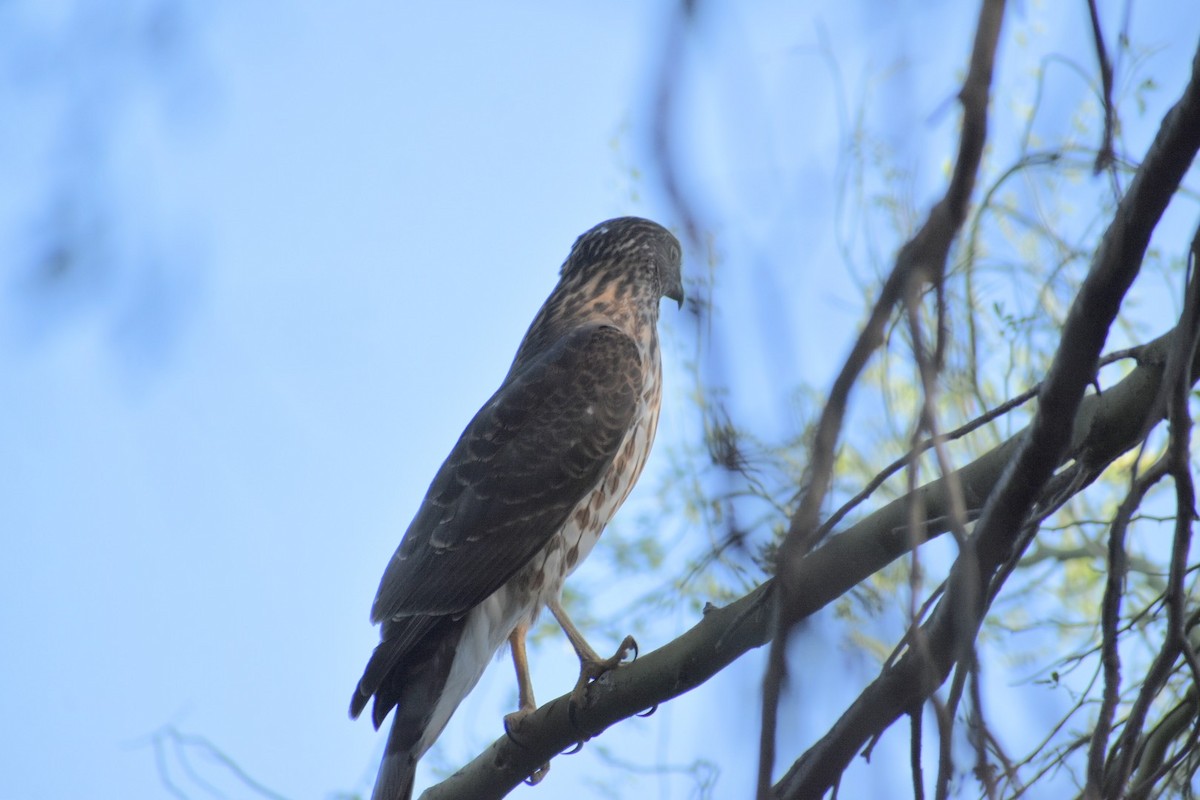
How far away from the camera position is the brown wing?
14.7 ft

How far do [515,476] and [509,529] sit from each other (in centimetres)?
21

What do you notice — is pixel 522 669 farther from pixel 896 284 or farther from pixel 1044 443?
pixel 896 284

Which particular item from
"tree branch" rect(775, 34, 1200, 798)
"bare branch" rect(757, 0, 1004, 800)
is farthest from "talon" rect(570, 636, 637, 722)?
"bare branch" rect(757, 0, 1004, 800)

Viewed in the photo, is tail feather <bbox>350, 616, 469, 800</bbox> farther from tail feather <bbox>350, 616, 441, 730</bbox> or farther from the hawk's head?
the hawk's head

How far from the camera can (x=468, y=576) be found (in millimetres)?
4473

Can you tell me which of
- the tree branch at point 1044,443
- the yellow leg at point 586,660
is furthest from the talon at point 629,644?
the tree branch at point 1044,443

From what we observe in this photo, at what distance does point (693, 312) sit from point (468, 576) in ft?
7.92

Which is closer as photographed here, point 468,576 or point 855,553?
point 855,553

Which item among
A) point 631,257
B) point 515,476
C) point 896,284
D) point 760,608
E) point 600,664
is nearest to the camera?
point 896,284

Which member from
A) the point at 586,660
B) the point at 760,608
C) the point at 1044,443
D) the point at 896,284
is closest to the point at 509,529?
the point at 586,660

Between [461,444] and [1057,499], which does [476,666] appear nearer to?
[461,444]

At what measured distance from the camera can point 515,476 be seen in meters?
4.69

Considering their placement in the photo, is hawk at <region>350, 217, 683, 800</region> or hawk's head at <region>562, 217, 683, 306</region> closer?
hawk at <region>350, 217, 683, 800</region>

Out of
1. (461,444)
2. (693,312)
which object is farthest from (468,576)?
(693,312)
